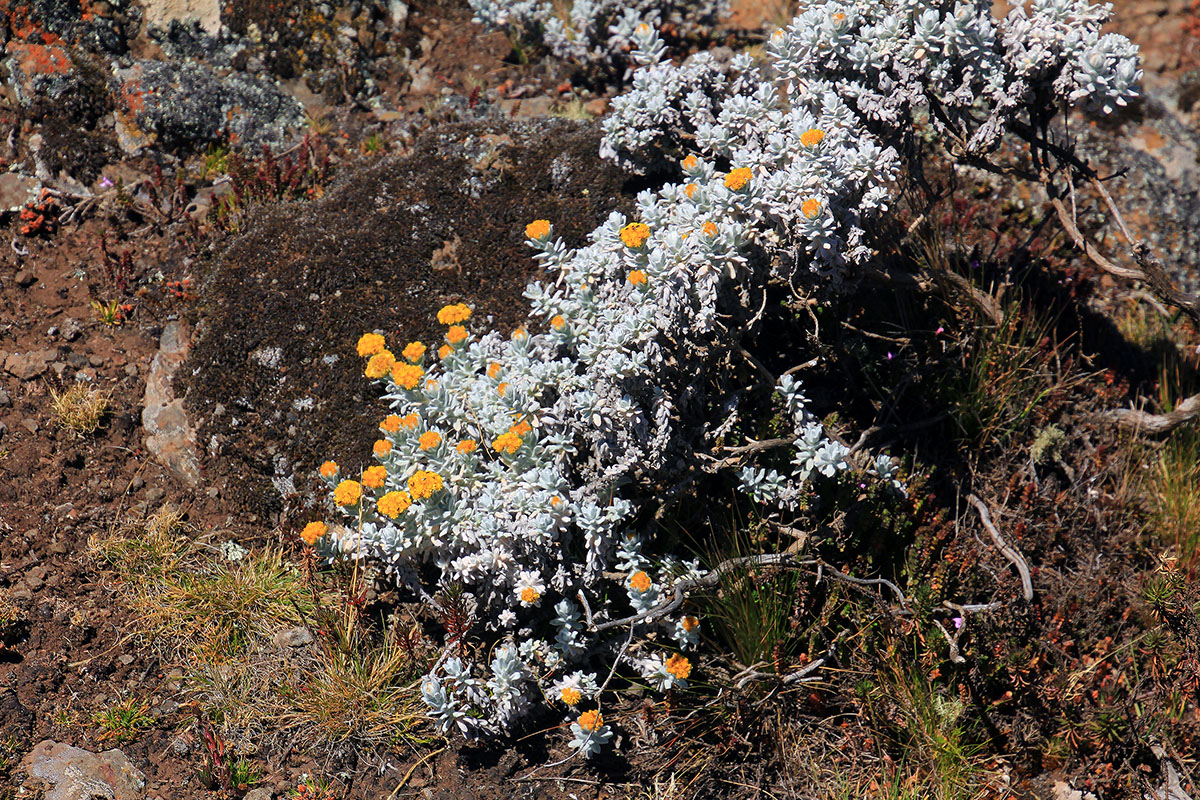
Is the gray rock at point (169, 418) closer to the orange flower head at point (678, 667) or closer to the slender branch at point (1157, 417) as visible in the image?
the orange flower head at point (678, 667)

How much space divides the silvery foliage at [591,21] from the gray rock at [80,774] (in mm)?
4940

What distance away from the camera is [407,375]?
386 centimetres

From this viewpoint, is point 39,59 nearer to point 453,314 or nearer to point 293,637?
point 453,314

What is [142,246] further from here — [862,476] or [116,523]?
[862,476]

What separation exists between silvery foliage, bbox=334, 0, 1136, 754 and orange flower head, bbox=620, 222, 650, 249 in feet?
0.29

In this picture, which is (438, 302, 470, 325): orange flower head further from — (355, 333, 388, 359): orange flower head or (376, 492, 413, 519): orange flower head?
(376, 492, 413, 519): orange flower head

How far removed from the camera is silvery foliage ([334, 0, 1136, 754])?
11.4 feet

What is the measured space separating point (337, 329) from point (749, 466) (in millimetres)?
2307

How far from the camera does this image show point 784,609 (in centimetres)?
367

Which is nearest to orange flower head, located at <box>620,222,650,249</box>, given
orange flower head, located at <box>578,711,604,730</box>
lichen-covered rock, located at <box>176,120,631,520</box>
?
lichen-covered rock, located at <box>176,120,631,520</box>

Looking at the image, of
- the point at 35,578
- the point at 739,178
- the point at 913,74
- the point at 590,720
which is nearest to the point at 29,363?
the point at 35,578

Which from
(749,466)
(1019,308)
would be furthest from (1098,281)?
(749,466)

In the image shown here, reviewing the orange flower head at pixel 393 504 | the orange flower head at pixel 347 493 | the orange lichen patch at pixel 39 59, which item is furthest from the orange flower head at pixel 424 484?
the orange lichen patch at pixel 39 59

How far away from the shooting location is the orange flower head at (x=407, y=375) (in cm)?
385
